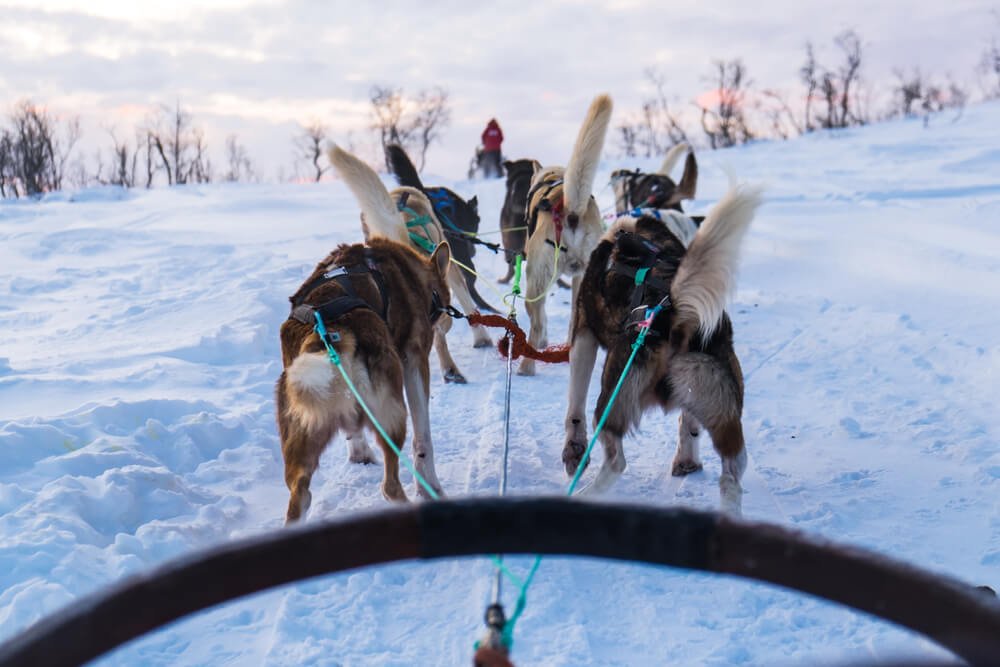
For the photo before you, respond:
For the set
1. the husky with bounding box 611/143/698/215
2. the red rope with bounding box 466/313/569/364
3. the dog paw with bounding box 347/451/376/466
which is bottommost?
the dog paw with bounding box 347/451/376/466

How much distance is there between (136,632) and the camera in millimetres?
1032

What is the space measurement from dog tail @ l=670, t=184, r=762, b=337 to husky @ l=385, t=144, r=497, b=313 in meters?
3.77

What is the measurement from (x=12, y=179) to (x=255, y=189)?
1085 cm

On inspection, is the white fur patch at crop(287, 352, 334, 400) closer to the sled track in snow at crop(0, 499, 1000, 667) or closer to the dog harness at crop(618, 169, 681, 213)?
the sled track in snow at crop(0, 499, 1000, 667)

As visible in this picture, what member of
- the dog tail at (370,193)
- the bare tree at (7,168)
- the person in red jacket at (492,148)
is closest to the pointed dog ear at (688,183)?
the dog tail at (370,193)

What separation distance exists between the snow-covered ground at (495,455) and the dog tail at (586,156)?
4.34ft

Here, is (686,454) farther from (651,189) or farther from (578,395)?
(651,189)

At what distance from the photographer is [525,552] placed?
3.80ft

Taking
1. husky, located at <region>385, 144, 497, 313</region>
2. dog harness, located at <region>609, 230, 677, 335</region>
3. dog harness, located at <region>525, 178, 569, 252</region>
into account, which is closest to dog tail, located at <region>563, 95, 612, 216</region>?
dog harness, located at <region>525, 178, 569, 252</region>

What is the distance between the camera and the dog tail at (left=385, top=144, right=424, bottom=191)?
25.1ft

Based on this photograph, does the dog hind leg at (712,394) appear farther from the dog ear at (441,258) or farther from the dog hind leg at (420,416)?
the dog ear at (441,258)

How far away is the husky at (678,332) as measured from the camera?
299 centimetres

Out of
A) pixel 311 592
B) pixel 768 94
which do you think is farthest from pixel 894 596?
pixel 768 94

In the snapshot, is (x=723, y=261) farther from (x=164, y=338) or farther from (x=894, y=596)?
(x=164, y=338)
